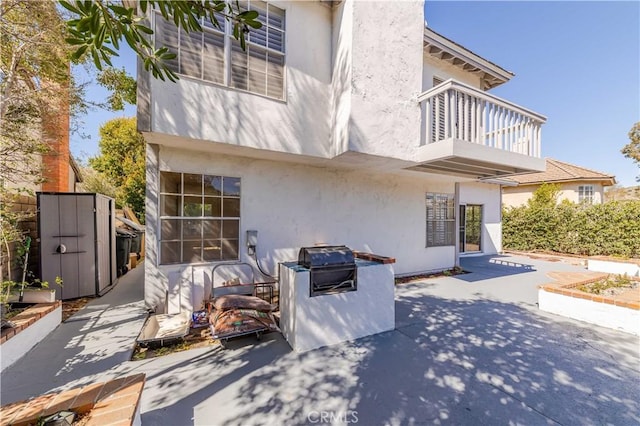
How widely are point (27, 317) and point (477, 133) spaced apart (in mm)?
9437

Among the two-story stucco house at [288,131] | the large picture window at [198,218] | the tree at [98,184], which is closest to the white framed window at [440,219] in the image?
the two-story stucco house at [288,131]

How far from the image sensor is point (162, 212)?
205 inches

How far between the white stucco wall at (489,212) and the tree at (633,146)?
17912 millimetres

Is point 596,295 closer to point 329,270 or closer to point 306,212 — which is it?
point 329,270

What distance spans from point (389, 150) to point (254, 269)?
438 cm

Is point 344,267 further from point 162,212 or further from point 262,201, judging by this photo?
point 162,212

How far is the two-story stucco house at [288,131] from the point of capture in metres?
4.95

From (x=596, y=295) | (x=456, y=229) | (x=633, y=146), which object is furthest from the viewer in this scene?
(x=633, y=146)

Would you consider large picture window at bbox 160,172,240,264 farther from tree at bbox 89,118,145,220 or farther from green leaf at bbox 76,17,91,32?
tree at bbox 89,118,145,220

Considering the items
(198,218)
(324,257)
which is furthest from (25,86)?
(324,257)

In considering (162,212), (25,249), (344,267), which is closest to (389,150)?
(344,267)

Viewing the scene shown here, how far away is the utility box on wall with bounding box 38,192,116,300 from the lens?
539cm

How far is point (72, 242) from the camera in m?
5.57

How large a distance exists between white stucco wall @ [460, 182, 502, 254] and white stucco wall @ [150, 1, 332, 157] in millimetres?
9687
